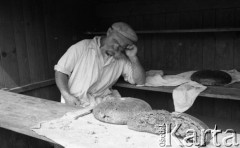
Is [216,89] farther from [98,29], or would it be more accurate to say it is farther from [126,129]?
[98,29]

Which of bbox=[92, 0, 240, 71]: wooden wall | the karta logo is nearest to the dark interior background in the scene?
bbox=[92, 0, 240, 71]: wooden wall

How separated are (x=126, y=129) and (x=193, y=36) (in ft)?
7.68

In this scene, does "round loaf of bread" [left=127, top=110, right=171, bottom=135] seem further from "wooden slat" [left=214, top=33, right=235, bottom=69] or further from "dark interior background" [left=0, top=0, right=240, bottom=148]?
"wooden slat" [left=214, top=33, right=235, bottom=69]

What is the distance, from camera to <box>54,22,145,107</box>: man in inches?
97.1

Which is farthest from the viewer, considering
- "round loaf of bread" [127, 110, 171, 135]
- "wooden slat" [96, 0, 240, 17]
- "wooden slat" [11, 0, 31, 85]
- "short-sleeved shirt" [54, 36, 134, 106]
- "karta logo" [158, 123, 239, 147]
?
"wooden slat" [96, 0, 240, 17]

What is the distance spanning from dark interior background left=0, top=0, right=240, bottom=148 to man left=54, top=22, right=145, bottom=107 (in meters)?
0.55

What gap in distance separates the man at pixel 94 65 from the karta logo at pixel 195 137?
130 cm

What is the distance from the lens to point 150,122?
4.27ft

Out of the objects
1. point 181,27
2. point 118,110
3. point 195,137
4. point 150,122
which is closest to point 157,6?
point 181,27

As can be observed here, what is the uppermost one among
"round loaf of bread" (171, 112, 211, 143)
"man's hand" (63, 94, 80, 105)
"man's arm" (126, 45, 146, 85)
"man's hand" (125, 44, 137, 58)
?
"man's hand" (125, 44, 137, 58)

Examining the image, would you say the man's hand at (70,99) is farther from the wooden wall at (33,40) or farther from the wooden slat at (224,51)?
the wooden slat at (224,51)

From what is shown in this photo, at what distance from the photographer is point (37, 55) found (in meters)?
2.98

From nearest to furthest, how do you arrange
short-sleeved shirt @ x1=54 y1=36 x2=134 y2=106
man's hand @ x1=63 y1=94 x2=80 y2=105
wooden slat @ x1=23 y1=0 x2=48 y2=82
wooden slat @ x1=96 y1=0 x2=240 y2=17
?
man's hand @ x1=63 y1=94 x2=80 y2=105, short-sleeved shirt @ x1=54 y1=36 x2=134 y2=106, wooden slat @ x1=23 y1=0 x2=48 y2=82, wooden slat @ x1=96 y1=0 x2=240 y2=17

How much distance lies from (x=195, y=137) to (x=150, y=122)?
23 centimetres
